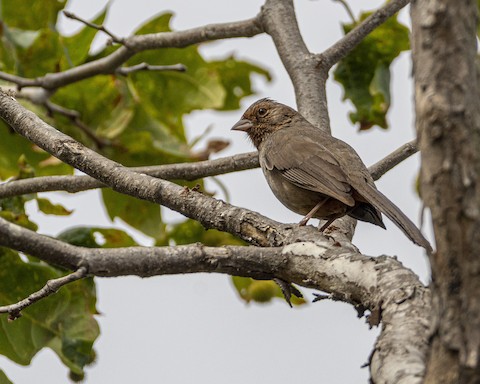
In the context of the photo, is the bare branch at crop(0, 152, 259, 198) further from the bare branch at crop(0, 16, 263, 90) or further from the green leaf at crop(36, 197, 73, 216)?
the bare branch at crop(0, 16, 263, 90)

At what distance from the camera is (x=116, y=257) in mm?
2910

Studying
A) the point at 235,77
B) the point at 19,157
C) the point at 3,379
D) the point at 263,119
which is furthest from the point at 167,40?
the point at 3,379

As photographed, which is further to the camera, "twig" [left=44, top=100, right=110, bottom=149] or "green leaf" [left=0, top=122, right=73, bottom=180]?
"green leaf" [left=0, top=122, right=73, bottom=180]

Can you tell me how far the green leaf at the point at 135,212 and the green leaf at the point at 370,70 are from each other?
164cm

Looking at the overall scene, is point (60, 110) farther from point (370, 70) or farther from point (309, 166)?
point (370, 70)

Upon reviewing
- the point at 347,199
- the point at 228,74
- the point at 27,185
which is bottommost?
the point at 27,185

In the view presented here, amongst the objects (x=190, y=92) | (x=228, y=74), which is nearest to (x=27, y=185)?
(x=190, y=92)

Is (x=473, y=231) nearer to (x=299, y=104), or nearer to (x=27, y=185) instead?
(x=27, y=185)

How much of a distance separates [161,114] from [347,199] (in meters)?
2.91

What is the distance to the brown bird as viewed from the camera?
17.2 ft

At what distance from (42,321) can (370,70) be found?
3.05m

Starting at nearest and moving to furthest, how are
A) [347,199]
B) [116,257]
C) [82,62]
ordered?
[116,257] < [347,199] < [82,62]

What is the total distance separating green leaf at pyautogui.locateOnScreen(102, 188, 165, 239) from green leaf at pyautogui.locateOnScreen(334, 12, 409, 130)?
5.37ft

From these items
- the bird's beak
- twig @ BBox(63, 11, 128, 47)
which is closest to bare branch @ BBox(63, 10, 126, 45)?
twig @ BBox(63, 11, 128, 47)
